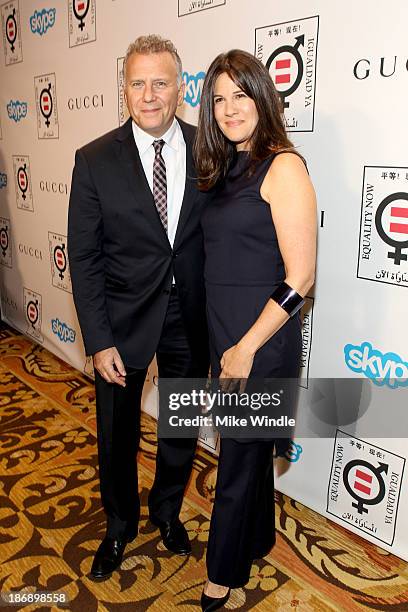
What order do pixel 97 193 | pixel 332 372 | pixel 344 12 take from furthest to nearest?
1. pixel 332 372
2. pixel 344 12
3. pixel 97 193

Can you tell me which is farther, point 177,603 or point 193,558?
Answer: point 193,558

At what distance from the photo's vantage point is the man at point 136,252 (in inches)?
70.1

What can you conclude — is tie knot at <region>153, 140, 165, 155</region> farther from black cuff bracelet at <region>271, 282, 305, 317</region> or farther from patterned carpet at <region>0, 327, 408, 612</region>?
patterned carpet at <region>0, 327, 408, 612</region>

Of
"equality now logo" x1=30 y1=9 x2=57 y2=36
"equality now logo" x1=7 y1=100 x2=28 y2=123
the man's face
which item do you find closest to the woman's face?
the man's face

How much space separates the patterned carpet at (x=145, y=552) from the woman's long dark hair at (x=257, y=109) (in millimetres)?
1421

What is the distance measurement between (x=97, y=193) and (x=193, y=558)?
139 centimetres

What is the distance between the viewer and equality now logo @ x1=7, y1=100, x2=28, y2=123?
3.98 metres

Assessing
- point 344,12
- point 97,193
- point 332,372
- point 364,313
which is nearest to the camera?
point 97,193

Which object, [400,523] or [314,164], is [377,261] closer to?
[314,164]

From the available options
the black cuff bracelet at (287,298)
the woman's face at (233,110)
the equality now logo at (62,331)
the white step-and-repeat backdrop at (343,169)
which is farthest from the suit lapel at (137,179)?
the equality now logo at (62,331)

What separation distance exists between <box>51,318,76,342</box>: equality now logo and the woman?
7.43ft

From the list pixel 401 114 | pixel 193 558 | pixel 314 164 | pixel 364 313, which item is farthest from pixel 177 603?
pixel 401 114

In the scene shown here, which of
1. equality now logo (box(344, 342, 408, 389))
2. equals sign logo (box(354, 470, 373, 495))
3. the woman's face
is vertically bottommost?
equals sign logo (box(354, 470, 373, 495))

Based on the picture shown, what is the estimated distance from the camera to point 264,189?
5.02ft
